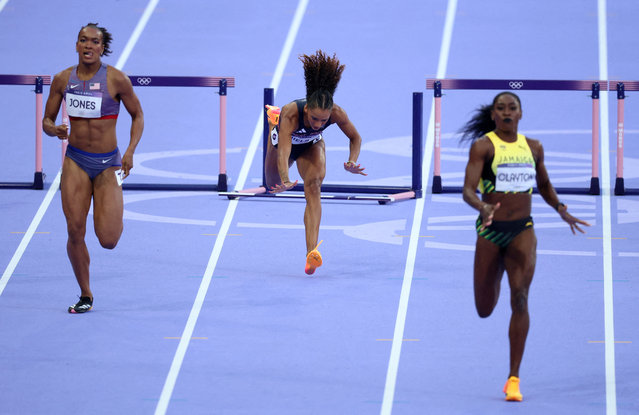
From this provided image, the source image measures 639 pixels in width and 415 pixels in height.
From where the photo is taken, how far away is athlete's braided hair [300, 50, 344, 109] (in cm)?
806

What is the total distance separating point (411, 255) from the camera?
927 centimetres

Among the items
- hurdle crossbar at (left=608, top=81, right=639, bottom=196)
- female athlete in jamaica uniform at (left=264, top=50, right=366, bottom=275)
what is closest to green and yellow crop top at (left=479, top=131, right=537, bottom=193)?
female athlete in jamaica uniform at (left=264, top=50, right=366, bottom=275)

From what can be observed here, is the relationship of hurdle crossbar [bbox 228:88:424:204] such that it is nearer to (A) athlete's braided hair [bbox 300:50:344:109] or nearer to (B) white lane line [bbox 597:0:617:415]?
(B) white lane line [bbox 597:0:617:415]

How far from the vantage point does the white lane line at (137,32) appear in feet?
50.8

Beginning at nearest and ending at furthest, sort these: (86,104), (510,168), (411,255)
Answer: (510,168) → (86,104) → (411,255)

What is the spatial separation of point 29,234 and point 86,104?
304 centimetres

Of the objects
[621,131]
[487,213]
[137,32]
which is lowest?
[487,213]

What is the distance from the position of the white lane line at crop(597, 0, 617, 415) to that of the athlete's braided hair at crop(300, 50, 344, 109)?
254cm

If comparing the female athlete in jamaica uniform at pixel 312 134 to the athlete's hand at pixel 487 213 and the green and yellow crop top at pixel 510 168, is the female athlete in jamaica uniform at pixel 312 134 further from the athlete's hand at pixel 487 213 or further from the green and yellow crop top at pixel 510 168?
the athlete's hand at pixel 487 213

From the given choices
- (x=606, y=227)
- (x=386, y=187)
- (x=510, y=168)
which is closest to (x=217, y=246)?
(x=386, y=187)

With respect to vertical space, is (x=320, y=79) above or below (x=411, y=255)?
above

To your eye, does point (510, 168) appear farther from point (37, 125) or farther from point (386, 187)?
point (37, 125)

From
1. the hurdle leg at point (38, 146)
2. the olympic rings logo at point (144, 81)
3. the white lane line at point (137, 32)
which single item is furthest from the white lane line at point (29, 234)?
the white lane line at point (137, 32)

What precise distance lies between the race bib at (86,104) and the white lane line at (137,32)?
26.5 feet
